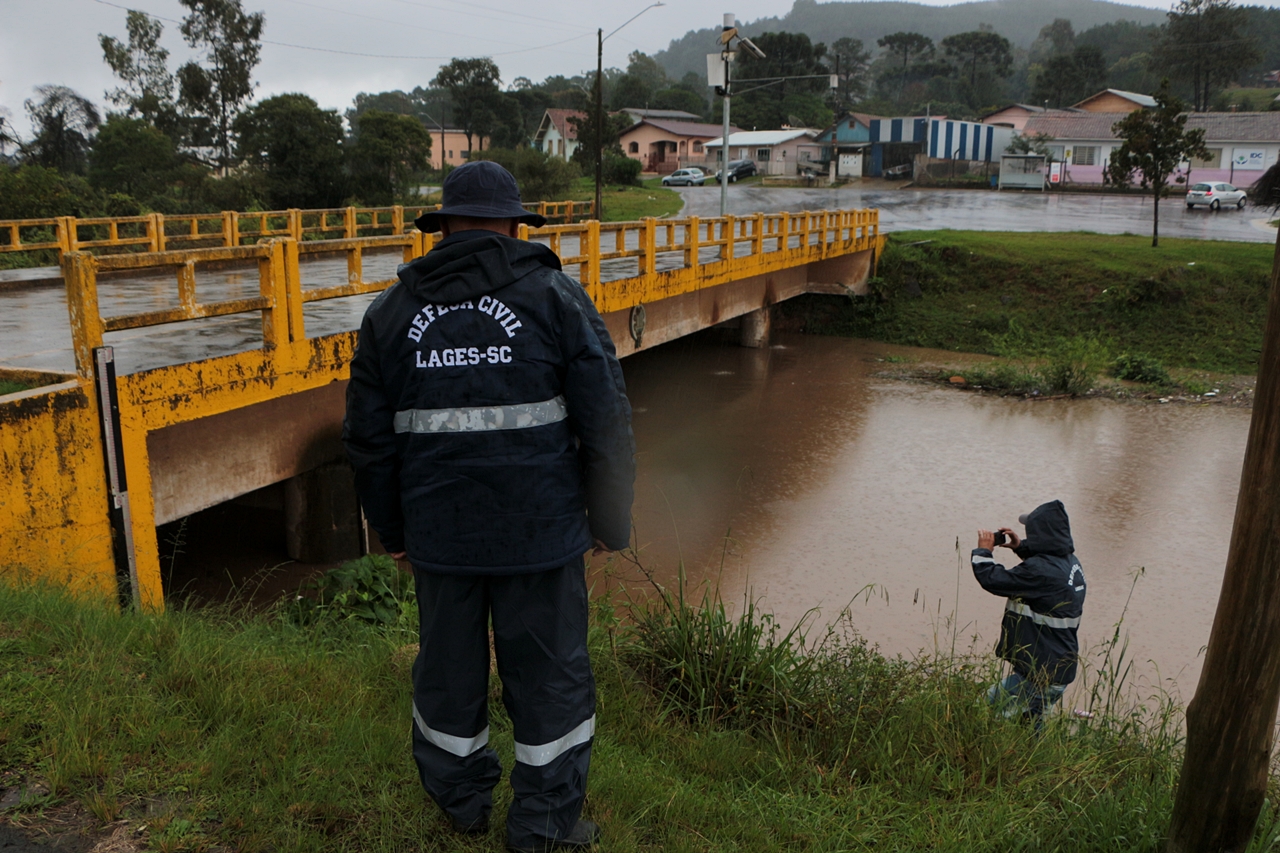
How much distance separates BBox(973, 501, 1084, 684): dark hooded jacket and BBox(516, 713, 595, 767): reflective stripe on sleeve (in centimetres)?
267

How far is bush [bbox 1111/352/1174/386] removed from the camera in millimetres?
16609

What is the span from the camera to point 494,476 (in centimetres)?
275

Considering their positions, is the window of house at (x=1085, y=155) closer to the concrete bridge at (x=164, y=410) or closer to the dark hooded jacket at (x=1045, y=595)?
the concrete bridge at (x=164, y=410)

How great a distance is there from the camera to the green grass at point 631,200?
112 ft

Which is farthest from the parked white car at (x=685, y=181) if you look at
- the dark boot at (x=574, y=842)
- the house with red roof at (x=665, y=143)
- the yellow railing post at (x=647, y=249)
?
the dark boot at (x=574, y=842)

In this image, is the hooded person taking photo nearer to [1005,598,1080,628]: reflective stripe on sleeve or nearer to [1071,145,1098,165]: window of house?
[1005,598,1080,628]: reflective stripe on sleeve

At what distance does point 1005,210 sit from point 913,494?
25431 mm

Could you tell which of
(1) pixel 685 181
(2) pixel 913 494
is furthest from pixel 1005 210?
(2) pixel 913 494

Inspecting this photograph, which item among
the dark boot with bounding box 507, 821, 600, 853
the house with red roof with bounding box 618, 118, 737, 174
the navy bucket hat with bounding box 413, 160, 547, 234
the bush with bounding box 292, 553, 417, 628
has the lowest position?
the bush with bounding box 292, 553, 417, 628

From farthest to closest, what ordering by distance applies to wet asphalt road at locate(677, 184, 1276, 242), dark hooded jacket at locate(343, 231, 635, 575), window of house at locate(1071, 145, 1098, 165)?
window of house at locate(1071, 145, 1098, 165) → wet asphalt road at locate(677, 184, 1276, 242) → dark hooded jacket at locate(343, 231, 635, 575)

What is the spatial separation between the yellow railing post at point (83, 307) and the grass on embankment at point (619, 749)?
1365mm

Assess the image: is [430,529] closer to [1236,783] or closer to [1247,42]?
[1236,783]

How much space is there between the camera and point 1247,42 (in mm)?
73812

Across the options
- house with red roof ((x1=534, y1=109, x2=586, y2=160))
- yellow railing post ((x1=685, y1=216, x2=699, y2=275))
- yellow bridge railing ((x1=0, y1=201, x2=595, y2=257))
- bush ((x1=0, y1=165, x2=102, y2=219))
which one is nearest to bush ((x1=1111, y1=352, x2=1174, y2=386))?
yellow railing post ((x1=685, y1=216, x2=699, y2=275))
